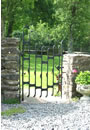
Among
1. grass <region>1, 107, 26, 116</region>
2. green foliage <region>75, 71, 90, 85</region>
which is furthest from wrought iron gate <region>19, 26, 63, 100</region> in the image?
grass <region>1, 107, 26, 116</region>

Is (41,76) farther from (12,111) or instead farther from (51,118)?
(51,118)

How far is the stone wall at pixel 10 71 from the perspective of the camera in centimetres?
613

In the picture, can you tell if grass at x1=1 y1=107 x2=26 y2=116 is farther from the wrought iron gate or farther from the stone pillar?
the stone pillar

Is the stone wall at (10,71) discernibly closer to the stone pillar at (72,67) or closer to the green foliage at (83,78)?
the stone pillar at (72,67)

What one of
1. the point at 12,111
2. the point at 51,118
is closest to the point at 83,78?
the point at 51,118

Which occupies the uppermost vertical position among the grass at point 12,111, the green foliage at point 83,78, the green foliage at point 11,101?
the green foliage at point 83,78

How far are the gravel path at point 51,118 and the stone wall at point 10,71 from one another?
49cm

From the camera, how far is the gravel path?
161 inches

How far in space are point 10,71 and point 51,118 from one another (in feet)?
6.96

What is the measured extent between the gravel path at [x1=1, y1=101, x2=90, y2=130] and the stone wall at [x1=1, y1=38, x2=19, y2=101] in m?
0.49

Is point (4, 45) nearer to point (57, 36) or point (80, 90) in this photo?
point (80, 90)

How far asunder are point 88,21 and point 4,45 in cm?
1932

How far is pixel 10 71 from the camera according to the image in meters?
6.20

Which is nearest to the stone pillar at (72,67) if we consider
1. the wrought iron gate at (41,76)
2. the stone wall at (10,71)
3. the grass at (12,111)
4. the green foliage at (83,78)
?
the wrought iron gate at (41,76)
